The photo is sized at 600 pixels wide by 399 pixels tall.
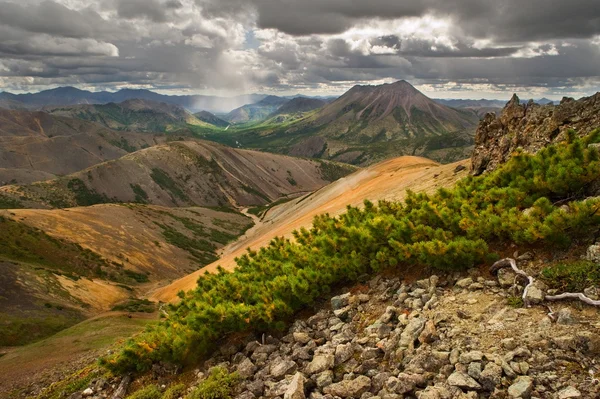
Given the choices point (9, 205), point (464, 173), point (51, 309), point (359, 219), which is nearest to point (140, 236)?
point (51, 309)

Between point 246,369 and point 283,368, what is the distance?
1.57m

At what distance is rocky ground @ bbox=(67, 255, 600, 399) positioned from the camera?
26.2 feet

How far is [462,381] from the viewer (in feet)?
26.7

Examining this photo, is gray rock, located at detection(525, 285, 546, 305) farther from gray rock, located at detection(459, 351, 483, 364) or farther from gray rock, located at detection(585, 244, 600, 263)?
gray rock, located at detection(459, 351, 483, 364)

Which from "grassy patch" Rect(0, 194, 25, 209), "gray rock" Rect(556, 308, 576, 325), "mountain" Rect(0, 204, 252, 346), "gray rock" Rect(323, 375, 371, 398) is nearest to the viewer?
"gray rock" Rect(556, 308, 576, 325)

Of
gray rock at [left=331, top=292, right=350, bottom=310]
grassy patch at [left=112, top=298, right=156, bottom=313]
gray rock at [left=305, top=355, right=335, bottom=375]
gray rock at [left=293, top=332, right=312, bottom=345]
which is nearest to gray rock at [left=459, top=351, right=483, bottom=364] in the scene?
gray rock at [left=305, top=355, right=335, bottom=375]

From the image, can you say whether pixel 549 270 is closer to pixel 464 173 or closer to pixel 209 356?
pixel 209 356

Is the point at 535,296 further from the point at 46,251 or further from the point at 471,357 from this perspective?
the point at 46,251

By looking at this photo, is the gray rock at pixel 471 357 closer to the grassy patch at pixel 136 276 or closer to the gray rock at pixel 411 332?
the gray rock at pixel 411 332

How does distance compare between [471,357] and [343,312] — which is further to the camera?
[343,312]

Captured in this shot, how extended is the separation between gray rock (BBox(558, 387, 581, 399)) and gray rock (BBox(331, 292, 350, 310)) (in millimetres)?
7558

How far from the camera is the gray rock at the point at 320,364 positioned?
1074 centimetres

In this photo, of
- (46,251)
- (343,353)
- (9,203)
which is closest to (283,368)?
(343,353)

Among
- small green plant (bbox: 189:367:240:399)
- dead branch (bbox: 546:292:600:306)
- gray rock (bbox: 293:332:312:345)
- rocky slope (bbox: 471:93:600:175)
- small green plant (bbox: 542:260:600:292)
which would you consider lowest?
small green plant (bbox: 189:367:240:399)
